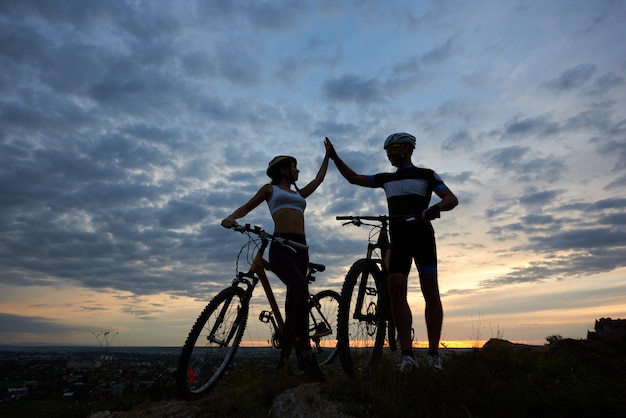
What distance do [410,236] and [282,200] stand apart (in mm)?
1641

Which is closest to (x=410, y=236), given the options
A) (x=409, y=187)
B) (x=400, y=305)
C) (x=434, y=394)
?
(x=409, y=187)

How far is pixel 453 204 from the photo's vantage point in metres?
5.18

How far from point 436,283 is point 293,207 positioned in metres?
2.00

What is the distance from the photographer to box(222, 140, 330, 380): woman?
522 centimetres

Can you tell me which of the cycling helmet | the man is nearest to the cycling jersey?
the man

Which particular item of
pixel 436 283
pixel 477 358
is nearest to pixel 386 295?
pixel 436 283

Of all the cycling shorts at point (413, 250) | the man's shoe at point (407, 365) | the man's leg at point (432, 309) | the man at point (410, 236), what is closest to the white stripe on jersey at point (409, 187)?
the man at point (410, 236)

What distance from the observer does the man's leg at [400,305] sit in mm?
5090

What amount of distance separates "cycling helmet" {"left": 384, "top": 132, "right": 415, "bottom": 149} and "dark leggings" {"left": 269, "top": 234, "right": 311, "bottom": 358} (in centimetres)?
172

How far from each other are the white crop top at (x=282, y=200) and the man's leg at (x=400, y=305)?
1.50 meters

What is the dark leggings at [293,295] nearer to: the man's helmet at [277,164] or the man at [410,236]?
the man's helmet at [277,164]

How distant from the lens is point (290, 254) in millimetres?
5371

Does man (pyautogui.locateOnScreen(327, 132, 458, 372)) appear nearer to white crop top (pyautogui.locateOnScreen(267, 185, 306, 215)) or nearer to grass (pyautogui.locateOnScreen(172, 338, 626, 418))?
grass (pyautogui.locateOnScreen(172, 338, 626, 418))

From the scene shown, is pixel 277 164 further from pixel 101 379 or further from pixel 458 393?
pixel 101 379
